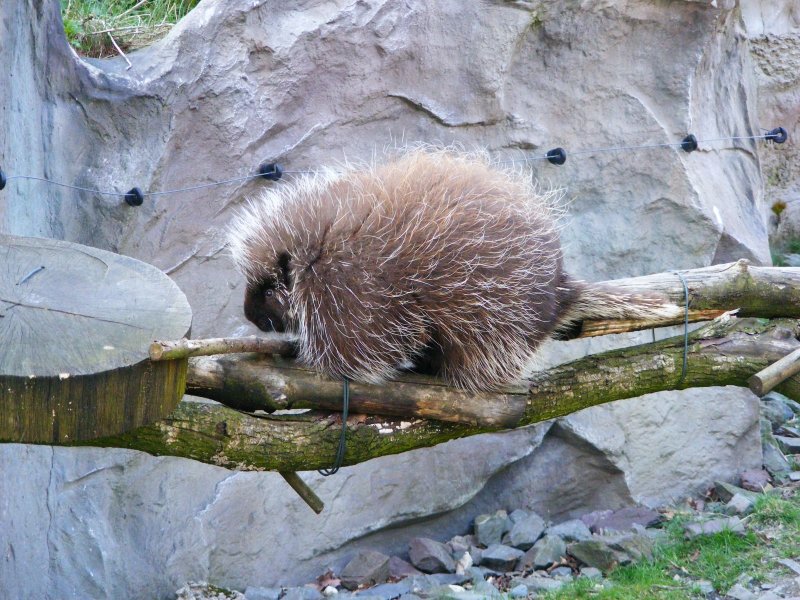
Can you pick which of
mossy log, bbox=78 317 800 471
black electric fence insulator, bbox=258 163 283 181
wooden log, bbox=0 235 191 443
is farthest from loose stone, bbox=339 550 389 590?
wooden log, bbox=0 235 191 443

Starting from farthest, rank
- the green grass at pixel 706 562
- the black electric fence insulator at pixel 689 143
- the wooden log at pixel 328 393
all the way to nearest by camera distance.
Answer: the black electric fence insulator at pixel 689 143
the green grass at pixel 706 562
the wooden log at pixel 328 393

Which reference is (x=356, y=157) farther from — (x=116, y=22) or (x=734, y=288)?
(x=734, y=288)

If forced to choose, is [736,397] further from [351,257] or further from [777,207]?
[351,257]

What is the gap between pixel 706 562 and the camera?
13.0 ft

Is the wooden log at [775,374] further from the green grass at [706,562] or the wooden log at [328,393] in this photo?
the green grass at [706,562]

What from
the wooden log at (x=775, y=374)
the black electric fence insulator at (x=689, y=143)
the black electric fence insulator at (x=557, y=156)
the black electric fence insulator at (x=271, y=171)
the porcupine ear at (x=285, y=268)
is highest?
the black electric fence insulator at (x=689, y=143)

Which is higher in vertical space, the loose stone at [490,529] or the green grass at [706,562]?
the green grass at [706,562]

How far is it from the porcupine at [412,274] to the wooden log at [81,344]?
58 centimetres

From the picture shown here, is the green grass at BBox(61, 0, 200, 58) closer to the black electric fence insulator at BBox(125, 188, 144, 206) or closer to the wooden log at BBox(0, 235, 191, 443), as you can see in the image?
the black electric fence insulator at BBox(125, 188, 144, 206)

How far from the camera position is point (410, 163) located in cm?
281

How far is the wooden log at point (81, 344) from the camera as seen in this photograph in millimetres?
1684

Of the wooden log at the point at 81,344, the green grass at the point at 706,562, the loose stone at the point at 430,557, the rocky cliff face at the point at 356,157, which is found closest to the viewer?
the wooden log at the point at 81,344

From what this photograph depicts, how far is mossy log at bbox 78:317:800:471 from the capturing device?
7.16 feet

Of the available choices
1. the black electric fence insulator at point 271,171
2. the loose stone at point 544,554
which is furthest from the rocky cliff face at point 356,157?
the loose stone at point 544,554
